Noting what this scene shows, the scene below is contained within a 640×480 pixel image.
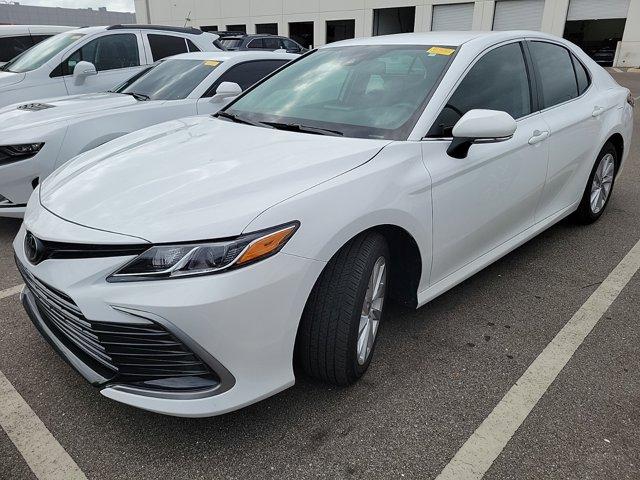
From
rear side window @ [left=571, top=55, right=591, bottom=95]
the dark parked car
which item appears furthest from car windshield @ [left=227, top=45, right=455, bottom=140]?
the dark parked car

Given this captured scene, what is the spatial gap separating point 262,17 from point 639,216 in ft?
115

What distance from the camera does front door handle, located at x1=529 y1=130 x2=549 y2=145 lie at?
10.5 feet

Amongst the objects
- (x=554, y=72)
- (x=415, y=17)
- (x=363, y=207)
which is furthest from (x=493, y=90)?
(x=415, y=17)

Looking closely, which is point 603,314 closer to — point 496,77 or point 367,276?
point 496,77

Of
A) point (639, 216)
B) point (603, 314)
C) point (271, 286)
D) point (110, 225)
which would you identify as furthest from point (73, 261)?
point (639, 216)

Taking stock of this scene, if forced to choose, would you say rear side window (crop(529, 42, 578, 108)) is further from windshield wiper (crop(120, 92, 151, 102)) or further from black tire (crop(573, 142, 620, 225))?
windshield wiper (crop(120, 92, 151, 102))

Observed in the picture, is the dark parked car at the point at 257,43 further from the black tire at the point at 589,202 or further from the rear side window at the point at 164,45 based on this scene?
the black tire at the point at 589,202

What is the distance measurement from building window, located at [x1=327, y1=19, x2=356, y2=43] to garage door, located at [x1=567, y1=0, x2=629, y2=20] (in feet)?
43.5

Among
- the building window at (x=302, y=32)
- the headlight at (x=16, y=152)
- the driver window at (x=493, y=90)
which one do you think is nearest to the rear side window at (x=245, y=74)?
the headlight at (x=16, y=152)

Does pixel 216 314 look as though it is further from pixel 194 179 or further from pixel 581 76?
pixel 581 76

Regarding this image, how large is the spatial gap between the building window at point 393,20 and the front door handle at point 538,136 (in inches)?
1226

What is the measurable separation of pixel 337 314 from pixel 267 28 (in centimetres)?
3817

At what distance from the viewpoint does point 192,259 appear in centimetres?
183

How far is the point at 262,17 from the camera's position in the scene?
35906 mm
